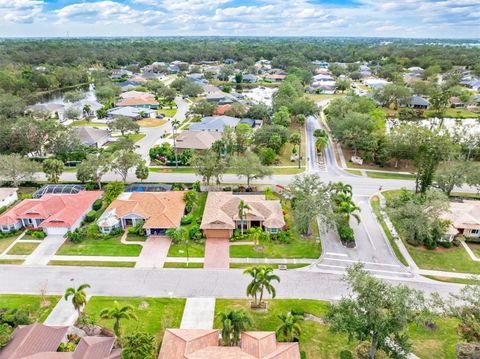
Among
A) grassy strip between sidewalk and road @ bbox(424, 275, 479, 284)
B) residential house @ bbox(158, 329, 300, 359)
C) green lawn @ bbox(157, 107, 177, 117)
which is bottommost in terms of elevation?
grassy strip between sidewalk and road @ bbox(424, 275, 479, 284)

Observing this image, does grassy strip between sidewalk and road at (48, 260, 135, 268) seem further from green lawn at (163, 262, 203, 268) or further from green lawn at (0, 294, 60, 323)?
green lawn at (0, 294, 60, 323)

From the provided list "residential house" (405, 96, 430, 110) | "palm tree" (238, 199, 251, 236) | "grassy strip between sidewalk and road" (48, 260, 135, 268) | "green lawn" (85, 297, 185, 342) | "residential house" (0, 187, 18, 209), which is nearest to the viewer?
"green lawn" (85, 297, 185, 342)

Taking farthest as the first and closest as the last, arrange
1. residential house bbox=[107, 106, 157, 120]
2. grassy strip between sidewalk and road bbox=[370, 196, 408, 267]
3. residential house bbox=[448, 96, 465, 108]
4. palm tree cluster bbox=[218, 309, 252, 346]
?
residential house bbox=[448, 96, 465, 108] < residential house bbox=[107, 106, 157, 120] < grassy strip between sidewalk and road bbox=[370, 196, 408, 267] < palm tree cluster bbox=[218, 309, 252, 346]

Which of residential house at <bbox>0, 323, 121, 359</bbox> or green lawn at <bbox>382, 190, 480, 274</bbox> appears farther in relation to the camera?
green lawn at <bbox>382, 190, 480, 274</bbox>

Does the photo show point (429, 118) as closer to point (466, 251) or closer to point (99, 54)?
point (466, 251)

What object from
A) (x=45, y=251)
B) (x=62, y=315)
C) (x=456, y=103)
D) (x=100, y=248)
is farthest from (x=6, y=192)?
(x=456, y=103)

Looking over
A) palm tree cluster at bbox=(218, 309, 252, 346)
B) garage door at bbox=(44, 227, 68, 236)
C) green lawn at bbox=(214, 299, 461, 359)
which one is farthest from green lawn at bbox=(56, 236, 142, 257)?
palm tree cluster at bbox=(218, 309, 252, 346)

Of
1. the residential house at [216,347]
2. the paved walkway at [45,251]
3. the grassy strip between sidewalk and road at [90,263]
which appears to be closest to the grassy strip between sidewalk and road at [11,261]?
the paved walkway at [45,251]

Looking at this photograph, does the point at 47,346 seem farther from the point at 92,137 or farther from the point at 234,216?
the point at 92,137

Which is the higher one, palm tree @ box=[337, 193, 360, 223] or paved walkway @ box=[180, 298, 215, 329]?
palm tree @ box=[337, 193, 360, 223]
